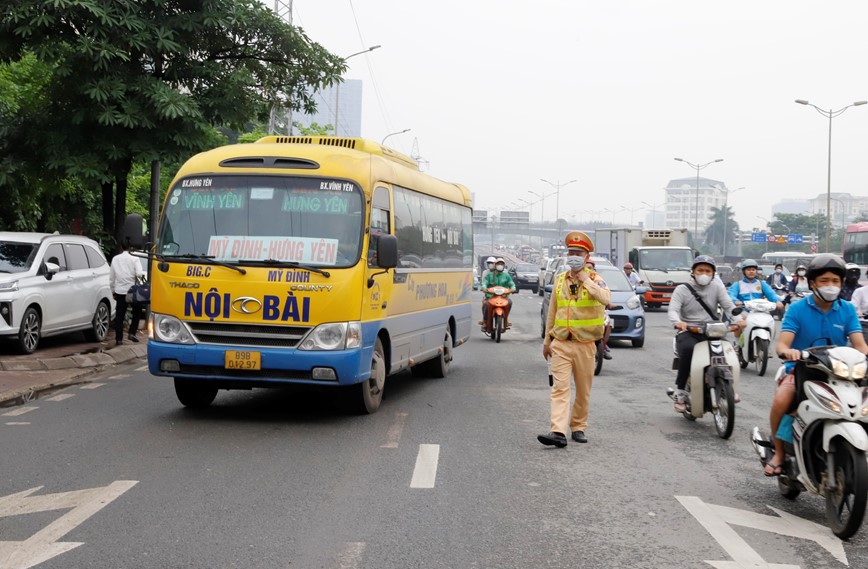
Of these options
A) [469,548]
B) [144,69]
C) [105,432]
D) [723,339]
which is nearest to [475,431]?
[723,339]

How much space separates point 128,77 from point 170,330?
9.04m

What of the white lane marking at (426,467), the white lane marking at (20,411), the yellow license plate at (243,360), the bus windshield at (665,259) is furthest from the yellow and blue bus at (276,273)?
the bus windshield at (665,259)

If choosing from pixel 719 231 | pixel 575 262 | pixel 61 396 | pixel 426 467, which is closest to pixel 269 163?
pixel 575 262

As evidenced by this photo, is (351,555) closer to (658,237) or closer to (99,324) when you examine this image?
(99,324)

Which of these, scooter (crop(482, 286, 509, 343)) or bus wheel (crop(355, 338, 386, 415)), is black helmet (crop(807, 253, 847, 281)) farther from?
scooter (crop(482, 286, 509, 343))

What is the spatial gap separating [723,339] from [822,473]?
12.4 ft

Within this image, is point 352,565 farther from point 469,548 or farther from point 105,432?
point 105,432

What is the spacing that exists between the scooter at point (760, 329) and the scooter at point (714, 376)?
19.2 ft

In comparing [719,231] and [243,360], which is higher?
[719,231]

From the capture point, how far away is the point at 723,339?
995 cm

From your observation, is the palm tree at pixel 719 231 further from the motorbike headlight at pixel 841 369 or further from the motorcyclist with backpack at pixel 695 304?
the motorbike headlight at pixel 841 369

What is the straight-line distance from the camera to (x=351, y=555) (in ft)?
17.6

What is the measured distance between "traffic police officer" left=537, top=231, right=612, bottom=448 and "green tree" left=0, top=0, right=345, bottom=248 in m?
9.82

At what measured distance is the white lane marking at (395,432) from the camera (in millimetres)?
8789
